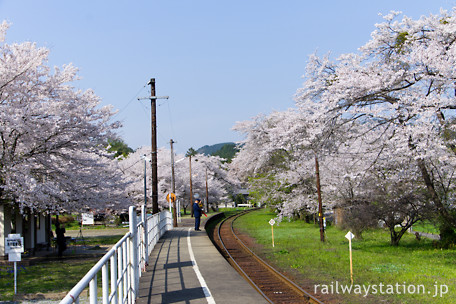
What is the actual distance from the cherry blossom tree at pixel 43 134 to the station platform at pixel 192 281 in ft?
18.4

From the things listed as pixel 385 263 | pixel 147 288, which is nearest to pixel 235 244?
pixel 385 263

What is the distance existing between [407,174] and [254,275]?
722cm

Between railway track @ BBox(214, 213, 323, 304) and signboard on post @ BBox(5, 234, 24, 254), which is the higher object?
signboard on post @ BBox(5, 234, 24, 254)

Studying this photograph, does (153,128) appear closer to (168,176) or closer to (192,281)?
(192,281)

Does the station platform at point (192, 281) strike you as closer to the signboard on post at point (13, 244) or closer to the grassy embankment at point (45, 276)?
the grassy embankment at point (45, 276)

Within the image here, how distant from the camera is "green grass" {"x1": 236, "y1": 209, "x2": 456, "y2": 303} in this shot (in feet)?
35.9

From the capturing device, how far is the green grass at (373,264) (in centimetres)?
1095

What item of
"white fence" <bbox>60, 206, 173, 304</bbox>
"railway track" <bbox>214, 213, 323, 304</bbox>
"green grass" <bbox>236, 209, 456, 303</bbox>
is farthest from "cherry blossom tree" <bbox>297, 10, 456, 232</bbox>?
"white fence" <bbox>60, 206, 173, 304</bbox>

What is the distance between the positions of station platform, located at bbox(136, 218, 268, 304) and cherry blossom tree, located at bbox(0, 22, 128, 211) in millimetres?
5596

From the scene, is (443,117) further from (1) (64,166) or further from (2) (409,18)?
(1) (64,166)

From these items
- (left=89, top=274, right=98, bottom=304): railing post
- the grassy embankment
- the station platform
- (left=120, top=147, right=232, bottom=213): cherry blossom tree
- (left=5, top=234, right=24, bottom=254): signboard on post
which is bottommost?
the grassy embankment

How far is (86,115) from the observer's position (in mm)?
21047

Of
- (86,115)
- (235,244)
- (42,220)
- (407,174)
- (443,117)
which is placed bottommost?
(235,244)

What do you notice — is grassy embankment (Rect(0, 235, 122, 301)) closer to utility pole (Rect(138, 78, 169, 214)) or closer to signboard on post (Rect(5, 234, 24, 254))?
signboard on post (Rect(5, 234, 24, 254))
